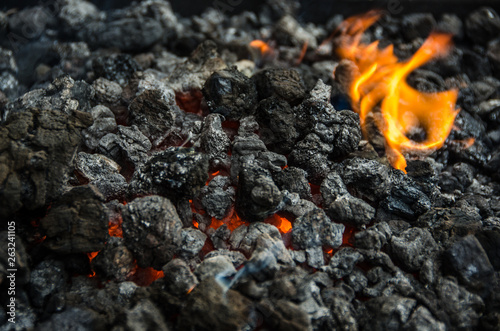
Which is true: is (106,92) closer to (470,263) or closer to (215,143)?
(215,143)

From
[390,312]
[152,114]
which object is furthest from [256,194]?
[152,114]

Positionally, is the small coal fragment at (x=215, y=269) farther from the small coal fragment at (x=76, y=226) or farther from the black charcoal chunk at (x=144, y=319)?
the small coal fragment at (x=76, y=226)

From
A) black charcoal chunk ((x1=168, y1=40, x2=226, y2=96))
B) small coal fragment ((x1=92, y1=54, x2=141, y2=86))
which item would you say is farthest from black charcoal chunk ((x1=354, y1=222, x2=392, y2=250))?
small coal fragment ((x1=92, y1=54, x2=141, y2=86))

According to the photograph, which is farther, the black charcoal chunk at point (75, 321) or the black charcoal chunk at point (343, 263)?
the black charcoal chunk at point (343, 263)

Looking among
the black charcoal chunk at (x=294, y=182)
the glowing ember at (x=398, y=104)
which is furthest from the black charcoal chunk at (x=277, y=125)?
the glowing ember at (x=398, y=104)

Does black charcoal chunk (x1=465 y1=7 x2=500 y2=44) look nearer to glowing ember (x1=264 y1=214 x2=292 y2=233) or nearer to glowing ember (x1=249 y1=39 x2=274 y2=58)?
glowing ember (x1=249 y1=39 x2=274 y2=58)

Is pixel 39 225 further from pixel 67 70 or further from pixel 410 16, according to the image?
pixel 410 16

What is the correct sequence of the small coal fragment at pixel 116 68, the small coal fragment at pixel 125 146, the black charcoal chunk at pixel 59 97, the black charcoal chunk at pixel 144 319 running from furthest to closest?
1. the small coal fragment at pixel 116 68
2. the black charcoal chunk at pixel 59 97
3. the small coal fragment at pixel 125 146
4. the black charcoal chunk at pixel 144 319
